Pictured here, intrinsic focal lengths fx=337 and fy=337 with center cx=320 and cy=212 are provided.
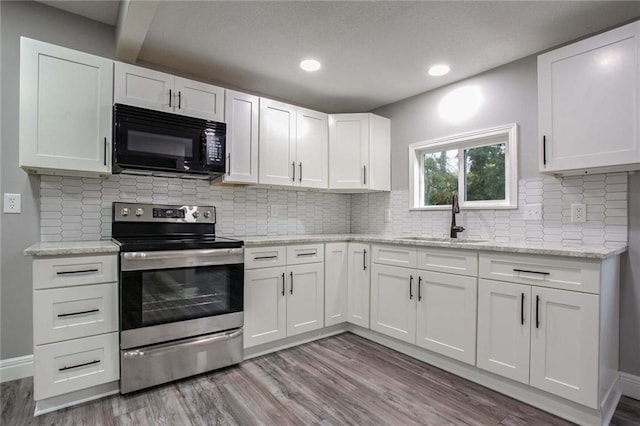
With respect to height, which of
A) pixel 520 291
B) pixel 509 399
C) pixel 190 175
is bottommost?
pixel 509 399

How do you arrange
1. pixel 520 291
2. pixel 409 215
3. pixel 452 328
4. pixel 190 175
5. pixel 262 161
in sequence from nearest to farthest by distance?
A: pixel 520 291
pixel 452 328
pixel 190 175
pixel 262 161
pixel 409 215

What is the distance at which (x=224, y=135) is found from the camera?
103 inches

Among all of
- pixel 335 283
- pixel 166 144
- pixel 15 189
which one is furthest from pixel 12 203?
pixel 335 283

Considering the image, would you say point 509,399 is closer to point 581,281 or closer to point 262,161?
point 581,281

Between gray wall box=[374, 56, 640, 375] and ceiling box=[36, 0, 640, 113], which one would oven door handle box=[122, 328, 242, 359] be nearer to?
ceiling box=[36, 0, 640, 113]

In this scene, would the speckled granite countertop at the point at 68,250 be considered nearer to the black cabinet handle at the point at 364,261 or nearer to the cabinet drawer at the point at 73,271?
the cabinet drawer at the point at 73,271

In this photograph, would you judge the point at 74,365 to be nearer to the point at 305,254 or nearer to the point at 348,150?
the point at 305,254

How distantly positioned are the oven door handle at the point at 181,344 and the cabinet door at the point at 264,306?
15cm

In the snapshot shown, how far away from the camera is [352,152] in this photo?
11.1 feet

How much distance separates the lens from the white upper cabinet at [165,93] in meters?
2.24

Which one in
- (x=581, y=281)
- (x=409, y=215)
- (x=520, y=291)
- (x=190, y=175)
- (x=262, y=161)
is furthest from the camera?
(x=409, y=215)

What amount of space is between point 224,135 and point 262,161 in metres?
0.42

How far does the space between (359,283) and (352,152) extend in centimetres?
129

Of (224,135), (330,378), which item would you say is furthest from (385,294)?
(224,135)
